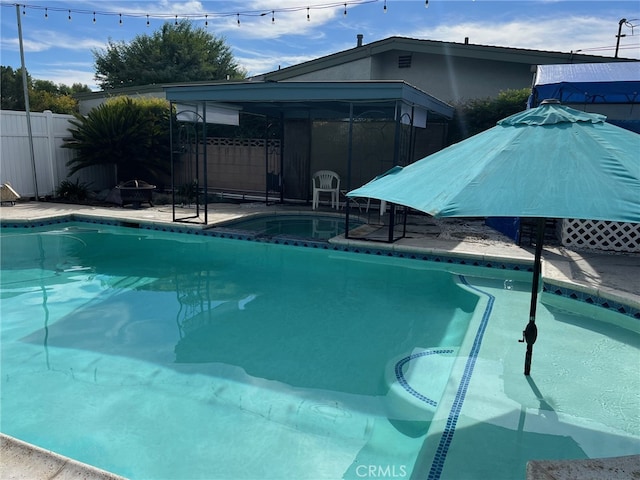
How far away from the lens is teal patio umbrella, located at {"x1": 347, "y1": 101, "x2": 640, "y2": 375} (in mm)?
2014

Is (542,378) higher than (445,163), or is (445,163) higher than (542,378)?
(445,163)

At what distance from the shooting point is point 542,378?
352 cm

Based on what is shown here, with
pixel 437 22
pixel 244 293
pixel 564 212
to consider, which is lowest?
pixel 244 293

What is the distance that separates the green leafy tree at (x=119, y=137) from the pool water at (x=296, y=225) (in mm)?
4279

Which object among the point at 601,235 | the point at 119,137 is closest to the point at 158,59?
the point at 119,137

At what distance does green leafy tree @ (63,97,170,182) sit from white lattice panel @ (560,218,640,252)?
994 cm

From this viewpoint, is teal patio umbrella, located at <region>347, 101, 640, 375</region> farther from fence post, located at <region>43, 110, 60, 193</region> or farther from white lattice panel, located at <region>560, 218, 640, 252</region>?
fence post, located at <region>43, 110, 60, 193</region>

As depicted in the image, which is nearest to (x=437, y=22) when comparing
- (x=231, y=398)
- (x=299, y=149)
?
(x=299, y=149)

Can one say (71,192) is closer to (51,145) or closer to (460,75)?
(51,145)

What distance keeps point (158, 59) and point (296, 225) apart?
19361 millimetres

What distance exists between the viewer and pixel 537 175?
2.18m

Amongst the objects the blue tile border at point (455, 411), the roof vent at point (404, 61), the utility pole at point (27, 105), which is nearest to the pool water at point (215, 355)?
the blue tile border at point (455, 411)

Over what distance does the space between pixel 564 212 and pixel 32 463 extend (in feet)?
8.79

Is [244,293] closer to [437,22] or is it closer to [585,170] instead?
[585,170]
